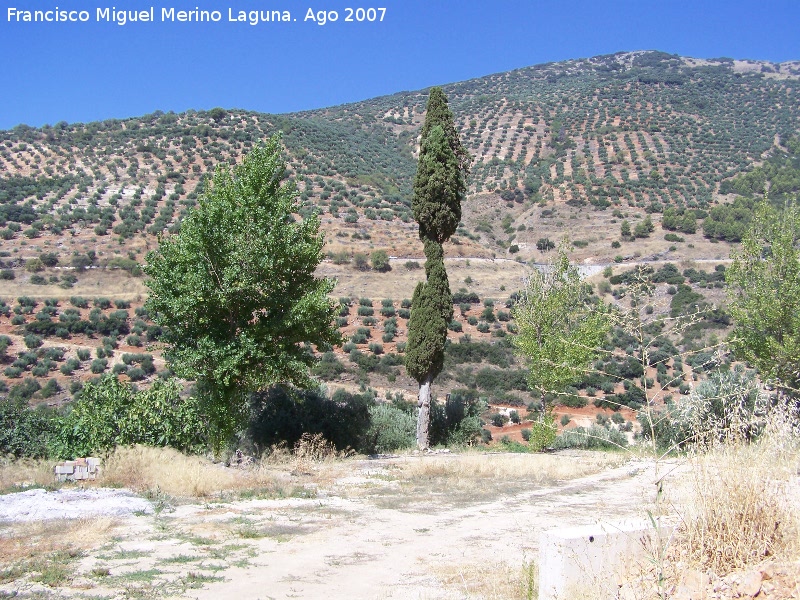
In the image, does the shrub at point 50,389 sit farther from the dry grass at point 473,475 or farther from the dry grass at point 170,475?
the dry grass at point 473,475

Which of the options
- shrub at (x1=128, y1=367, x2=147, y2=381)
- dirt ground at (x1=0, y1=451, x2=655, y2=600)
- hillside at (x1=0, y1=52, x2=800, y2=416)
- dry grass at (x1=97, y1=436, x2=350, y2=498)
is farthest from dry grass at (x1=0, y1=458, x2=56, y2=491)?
shrub at (x1=128, y1=367, x2=147, y2=381)

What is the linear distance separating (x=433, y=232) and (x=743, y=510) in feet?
53.5

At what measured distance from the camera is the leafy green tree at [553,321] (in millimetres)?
19906

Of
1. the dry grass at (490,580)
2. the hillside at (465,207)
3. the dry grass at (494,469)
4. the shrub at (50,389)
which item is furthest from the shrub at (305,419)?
the shrub at (50,389)

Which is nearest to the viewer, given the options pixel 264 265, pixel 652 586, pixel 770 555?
pixel 652 586

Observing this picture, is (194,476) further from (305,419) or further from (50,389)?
(50,389)

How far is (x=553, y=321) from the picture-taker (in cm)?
2089

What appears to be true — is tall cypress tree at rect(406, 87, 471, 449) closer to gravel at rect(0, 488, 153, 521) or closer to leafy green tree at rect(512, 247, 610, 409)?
leafy green tree at rect(512, 247, 610, 409)

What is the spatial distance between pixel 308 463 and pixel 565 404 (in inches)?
729

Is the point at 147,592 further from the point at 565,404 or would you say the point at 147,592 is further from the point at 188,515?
the point at 565,404

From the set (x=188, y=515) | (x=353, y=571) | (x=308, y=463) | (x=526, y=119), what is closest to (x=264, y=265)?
(x=308, y=463)

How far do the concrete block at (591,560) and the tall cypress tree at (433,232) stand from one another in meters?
14.4

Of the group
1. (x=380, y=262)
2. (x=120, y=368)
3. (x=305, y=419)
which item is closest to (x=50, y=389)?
(x=120, y=368)

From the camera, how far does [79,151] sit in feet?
190
